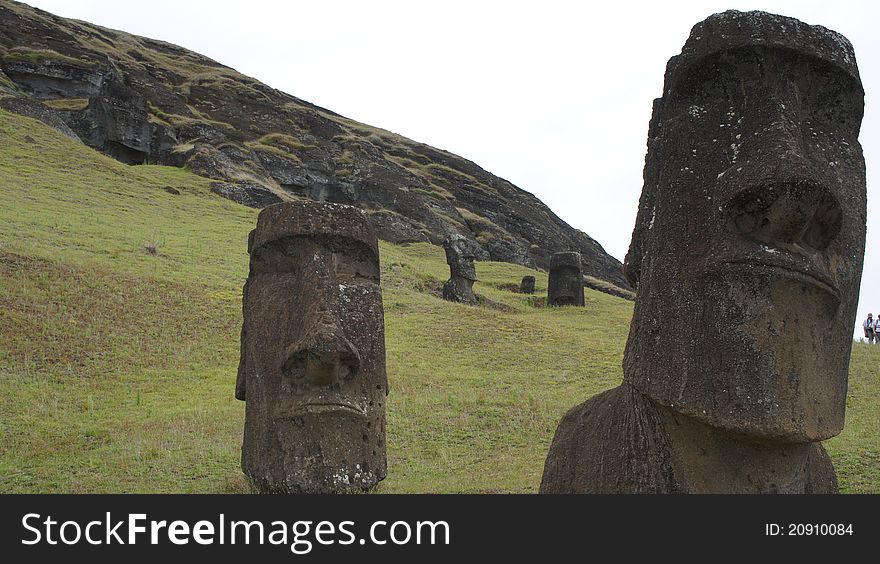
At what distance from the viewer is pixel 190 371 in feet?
52.3

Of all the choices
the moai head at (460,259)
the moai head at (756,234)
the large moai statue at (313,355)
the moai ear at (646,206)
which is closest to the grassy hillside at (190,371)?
the large moai statue at (313,355)

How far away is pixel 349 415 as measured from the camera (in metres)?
7.43

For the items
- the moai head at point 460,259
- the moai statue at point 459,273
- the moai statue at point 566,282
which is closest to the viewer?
the moai statue at point 459,273

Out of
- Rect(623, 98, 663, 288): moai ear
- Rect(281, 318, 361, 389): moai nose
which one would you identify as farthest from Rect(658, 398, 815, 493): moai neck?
Rect(281, 318, 361, 389): moai nose

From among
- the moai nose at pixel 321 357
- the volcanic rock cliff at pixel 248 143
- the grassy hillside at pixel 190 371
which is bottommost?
the grassy hillside at pixel 190 371

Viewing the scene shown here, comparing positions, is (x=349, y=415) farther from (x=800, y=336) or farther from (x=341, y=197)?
(x=341, y=197)

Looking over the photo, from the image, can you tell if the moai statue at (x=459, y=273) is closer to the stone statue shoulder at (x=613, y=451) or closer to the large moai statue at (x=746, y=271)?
the stone statue shoulder at (x=613, y=451)

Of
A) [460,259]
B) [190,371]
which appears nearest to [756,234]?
[190,371]

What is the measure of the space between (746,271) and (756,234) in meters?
0.17

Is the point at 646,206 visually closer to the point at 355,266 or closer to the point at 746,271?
the point at 746,271

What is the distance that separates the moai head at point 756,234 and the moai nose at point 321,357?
11.8 ft

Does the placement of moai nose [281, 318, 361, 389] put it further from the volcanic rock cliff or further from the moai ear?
the volcanic rock cliff

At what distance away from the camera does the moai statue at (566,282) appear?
3334 cm
